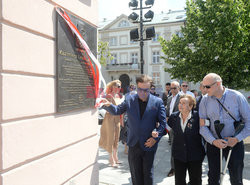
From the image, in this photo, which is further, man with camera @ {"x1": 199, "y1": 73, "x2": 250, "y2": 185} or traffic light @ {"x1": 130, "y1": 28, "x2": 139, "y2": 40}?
traffic light @ {"x1": 130, "y1": 28, "x2": 139, "y2": 40}

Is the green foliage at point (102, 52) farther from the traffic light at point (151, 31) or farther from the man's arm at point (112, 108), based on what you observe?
the man's arm at point (112, 108)

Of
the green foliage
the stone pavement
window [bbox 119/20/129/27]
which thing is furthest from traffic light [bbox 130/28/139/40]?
window [bbox 119/20/129/27]

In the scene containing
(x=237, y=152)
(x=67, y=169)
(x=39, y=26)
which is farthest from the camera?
(x=237, y=152)

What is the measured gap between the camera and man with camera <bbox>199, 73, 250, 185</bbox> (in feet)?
9.39

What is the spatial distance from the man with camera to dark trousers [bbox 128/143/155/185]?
0.81 metres

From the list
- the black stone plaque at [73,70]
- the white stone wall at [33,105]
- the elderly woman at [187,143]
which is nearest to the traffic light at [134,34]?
the black stone plaque at [73,70]

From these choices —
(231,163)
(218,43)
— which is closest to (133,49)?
(218,43)

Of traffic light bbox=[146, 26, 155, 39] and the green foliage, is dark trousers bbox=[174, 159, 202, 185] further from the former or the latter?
the green foliage

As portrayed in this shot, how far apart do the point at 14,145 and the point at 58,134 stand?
0.58 meters

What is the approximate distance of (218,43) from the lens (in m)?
9.57

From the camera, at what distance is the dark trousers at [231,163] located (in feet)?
9.39

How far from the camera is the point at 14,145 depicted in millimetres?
1842

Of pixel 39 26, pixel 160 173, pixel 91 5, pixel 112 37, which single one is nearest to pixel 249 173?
pixel 160 173

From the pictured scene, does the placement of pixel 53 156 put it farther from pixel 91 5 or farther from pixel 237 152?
pixel 237 152
